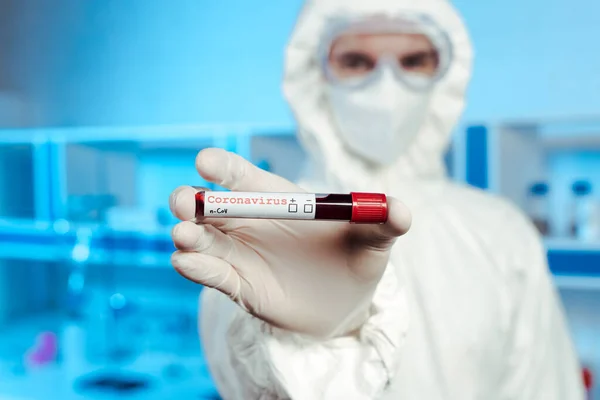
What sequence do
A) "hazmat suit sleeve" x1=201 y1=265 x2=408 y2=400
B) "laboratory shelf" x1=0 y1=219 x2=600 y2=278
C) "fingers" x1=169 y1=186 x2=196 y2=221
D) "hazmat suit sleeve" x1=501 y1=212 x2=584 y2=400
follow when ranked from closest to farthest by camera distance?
"fingers" x1=169 y1=186 x2=196 y2=221, "hazmat suit sleeve" x1=201 y1=265 x2=408 y2=400, "hazmat suit sleeve" x1=501 y1=212 x2=584 y2=400, "laboratory shelf" x1=0 y1=219 x2=600 y2=278

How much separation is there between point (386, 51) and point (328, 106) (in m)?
0.14

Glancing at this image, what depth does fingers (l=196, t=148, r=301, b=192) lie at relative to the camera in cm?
43

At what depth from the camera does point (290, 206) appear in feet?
1.39

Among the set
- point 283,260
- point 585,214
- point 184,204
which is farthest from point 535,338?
point 585,214

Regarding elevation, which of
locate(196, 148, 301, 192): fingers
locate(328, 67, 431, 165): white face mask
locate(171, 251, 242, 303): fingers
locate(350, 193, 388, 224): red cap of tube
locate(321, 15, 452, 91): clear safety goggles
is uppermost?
locate(321, 15, 452, 91): clear safety goggles

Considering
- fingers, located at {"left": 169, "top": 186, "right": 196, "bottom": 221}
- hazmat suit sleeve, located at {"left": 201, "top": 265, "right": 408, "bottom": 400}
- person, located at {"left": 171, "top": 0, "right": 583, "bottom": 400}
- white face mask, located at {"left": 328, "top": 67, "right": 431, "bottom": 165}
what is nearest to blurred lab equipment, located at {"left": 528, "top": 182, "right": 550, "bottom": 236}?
person, located at {"left": 171, "top": 0, "right": 583, "bottom": 400}

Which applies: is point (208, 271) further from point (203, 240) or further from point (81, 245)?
point (81, 245)

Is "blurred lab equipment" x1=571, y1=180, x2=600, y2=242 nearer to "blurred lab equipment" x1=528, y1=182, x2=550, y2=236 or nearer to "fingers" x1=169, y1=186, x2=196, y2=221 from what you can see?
"blurred lab equipment" x1=528, y1=182, x2=550, y2=236

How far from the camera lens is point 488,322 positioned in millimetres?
821

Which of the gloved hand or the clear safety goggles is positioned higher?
→ the clear safety goggles

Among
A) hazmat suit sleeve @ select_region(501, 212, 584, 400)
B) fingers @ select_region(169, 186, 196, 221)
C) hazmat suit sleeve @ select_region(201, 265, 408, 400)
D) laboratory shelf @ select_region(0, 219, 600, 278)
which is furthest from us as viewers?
laboratory shelf @ select_region(0, 219, 600, 278)

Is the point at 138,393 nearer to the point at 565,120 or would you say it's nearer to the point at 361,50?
the point at 361,50

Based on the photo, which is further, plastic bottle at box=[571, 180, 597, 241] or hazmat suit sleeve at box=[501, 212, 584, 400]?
plastic bottle at box=[571, 180, 597, 241]

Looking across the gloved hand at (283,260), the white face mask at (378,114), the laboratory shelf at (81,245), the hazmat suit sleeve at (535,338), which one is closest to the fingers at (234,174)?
the gloved hand at (283,260)
